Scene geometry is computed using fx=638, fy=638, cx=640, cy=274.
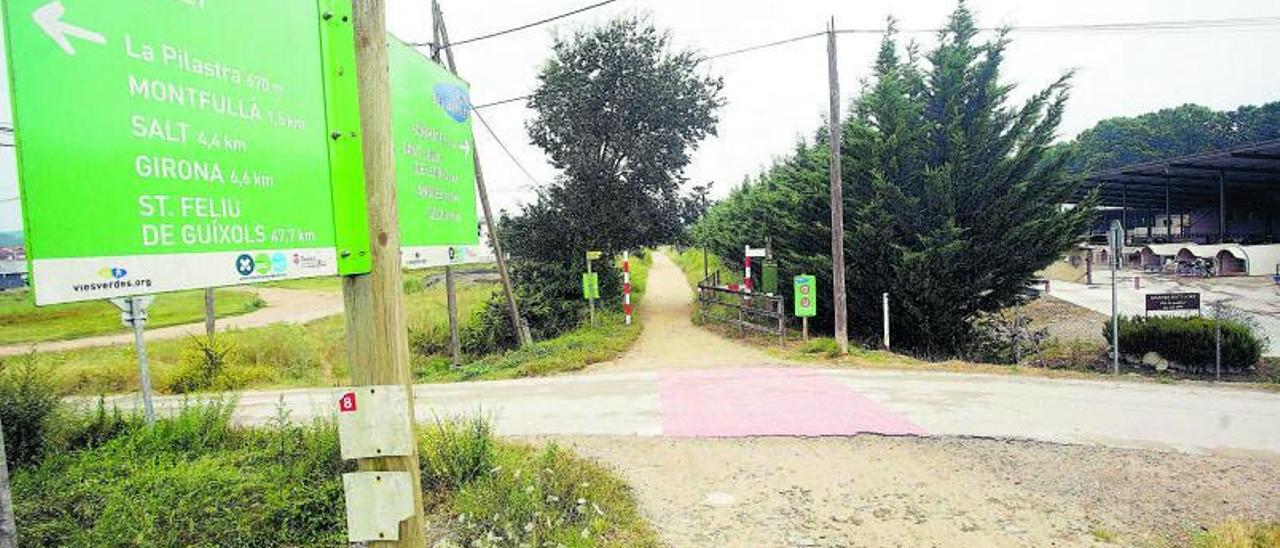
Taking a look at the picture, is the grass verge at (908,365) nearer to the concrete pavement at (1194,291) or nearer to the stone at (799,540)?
the concrete pavement at (1194,291)

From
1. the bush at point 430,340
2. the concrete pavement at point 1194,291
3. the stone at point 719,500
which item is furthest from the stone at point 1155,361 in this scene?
the bush at point 430,340

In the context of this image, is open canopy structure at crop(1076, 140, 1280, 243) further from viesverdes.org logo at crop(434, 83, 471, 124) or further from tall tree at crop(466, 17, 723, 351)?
viesverdes.org logo at crop(434, 83, 471, 124)

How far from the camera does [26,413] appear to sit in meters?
5.55

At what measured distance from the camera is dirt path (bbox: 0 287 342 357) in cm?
2039

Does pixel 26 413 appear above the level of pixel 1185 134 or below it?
below

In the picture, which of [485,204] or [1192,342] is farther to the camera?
[485,204]

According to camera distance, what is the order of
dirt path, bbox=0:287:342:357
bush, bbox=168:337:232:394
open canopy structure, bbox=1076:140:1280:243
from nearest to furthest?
bush, bbox=168:337:232:394, dirt path, bbox=0:287:342:357, open canopy structure, bbox=1076:140:1280:243

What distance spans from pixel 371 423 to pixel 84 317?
3537cm

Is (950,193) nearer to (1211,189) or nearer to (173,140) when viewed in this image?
(173,140)

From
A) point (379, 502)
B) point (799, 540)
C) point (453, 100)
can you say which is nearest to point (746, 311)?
point (453, 100)

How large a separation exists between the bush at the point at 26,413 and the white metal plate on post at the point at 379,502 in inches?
194

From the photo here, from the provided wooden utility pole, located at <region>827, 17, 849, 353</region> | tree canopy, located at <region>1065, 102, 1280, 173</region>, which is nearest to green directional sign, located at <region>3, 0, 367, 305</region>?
wooden utility pole, located at <region>827, 17, 849, 353</region>

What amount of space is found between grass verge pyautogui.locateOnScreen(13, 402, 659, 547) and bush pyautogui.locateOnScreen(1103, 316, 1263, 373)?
456 inches

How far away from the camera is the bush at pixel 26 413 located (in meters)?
5.31
